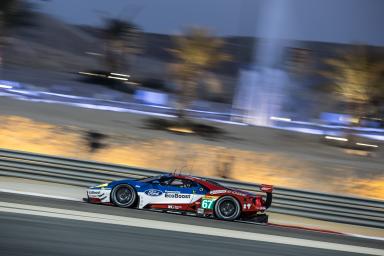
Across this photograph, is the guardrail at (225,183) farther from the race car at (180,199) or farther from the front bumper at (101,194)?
the front bumper at (101,194)

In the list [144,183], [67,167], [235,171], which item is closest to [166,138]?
[235,171]

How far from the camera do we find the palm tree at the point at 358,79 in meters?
29.7

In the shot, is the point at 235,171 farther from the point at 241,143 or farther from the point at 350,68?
the point at 350,68

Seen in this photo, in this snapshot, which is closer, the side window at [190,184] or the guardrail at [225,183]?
the side window at [190,184]

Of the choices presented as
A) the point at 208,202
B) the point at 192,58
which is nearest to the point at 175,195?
the point at 208,202

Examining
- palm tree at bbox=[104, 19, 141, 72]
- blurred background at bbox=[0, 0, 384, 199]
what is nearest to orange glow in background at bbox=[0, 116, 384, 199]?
blurred background at bbox=[0, 0, 384, 199]

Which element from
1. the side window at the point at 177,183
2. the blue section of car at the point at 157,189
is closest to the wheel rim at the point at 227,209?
the blue section of car at the point at 157,189

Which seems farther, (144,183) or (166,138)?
(166,138)

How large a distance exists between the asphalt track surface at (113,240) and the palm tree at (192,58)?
20971mm

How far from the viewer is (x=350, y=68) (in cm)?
3000

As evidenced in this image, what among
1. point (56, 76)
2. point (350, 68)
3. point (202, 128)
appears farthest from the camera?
point (56, 76)

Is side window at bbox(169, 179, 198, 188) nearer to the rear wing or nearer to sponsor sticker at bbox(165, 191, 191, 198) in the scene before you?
sponsor sticker at bbox(165, 191, 191, 198)

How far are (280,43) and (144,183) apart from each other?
21590mm

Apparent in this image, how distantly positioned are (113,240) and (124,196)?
372 centimetres
